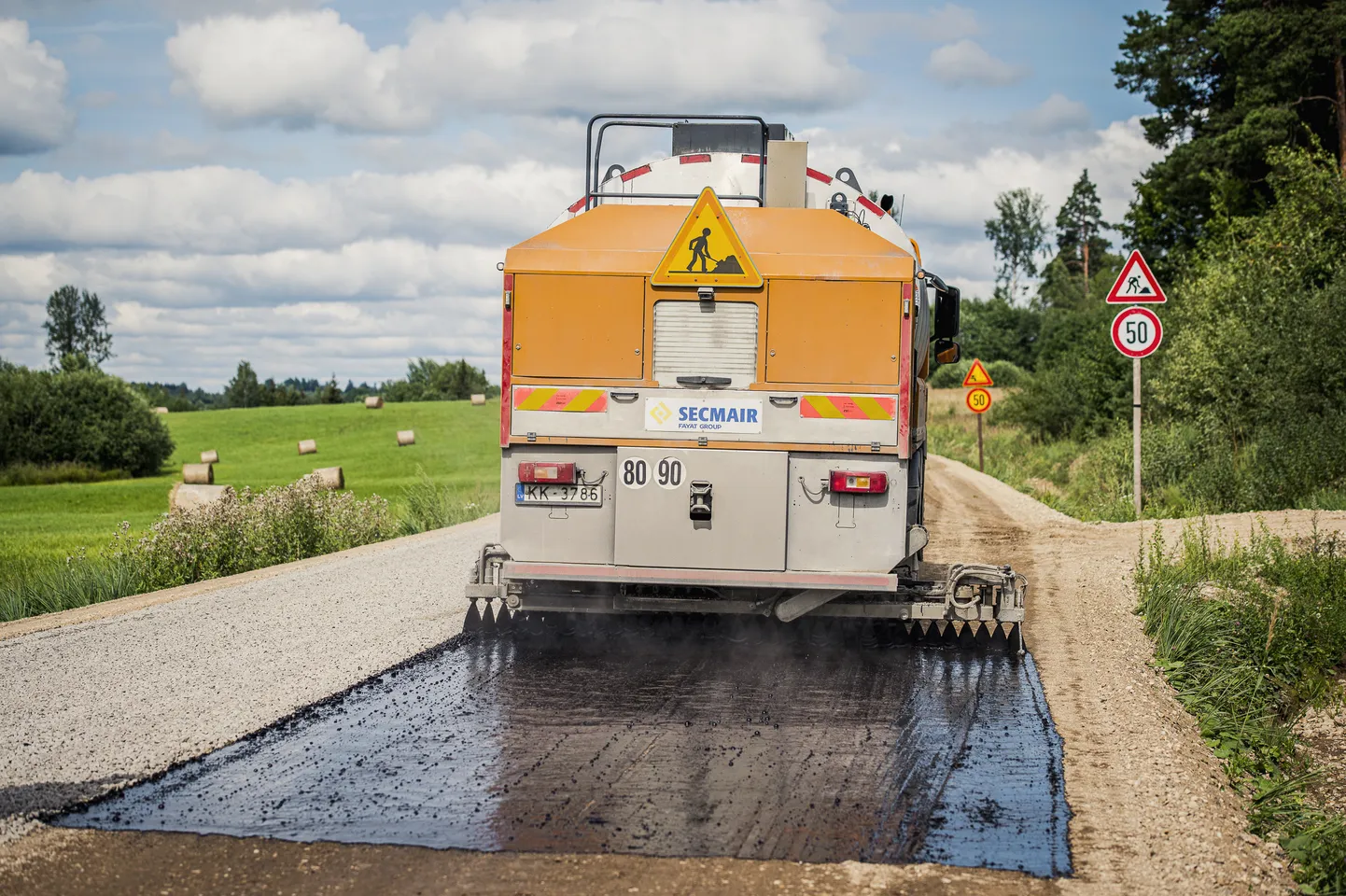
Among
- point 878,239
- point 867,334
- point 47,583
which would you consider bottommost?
point 47,583

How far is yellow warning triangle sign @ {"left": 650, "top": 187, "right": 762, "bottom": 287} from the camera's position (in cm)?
793

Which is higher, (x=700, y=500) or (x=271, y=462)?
(x=700, y=500)

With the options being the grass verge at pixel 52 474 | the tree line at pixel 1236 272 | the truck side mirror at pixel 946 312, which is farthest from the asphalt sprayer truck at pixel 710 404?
the grass verge at pixel 52 474

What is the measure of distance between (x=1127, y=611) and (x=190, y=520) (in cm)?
1163

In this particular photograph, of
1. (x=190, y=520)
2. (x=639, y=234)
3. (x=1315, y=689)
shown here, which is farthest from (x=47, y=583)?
(x=1315, y=689)

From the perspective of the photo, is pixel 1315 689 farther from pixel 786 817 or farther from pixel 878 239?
pixel 786 817

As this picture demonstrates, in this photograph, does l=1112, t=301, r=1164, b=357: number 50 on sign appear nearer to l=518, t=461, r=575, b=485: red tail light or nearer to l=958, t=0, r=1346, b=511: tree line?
l=958, t=0, r=1346, b=511: tree line

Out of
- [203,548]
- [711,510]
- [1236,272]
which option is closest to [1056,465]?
[1236,272]

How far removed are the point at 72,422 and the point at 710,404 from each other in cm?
4673

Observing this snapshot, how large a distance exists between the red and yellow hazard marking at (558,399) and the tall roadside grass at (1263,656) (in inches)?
163

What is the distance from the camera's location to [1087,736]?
22.2 ft

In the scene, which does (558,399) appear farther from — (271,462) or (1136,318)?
(271,462)

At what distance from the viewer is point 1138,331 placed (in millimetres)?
15594

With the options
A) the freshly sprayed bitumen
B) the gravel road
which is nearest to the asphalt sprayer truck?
the freshly sprayed bitumen
